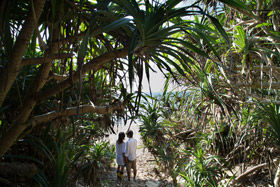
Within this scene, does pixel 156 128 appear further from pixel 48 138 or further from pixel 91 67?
pixel 91 67

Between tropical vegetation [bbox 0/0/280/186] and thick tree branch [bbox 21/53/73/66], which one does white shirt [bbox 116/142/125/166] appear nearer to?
tropical vegetation [bbox 0/0/280/186]

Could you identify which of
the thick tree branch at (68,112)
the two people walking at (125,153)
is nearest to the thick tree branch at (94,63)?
the thick tree branch at (68,112)

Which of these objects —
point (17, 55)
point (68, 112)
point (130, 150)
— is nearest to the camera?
point (17, 55)

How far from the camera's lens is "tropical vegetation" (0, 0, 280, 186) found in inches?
36.6

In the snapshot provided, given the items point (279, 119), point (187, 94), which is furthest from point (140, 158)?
point (279, 119)

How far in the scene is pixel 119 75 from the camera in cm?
132

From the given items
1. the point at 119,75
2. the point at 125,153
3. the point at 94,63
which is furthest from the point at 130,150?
the point at 94,63

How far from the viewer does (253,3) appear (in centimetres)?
244

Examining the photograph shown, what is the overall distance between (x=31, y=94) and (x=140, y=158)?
524cm

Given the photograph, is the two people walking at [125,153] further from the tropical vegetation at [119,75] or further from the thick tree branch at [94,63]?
the thick tree branch at [94,63]

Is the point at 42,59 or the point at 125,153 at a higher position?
the point at 42,59

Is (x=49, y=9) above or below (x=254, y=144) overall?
above

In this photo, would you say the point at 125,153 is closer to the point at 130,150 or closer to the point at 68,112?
the point at 130,150

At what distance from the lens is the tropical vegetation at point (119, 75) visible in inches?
36.6
